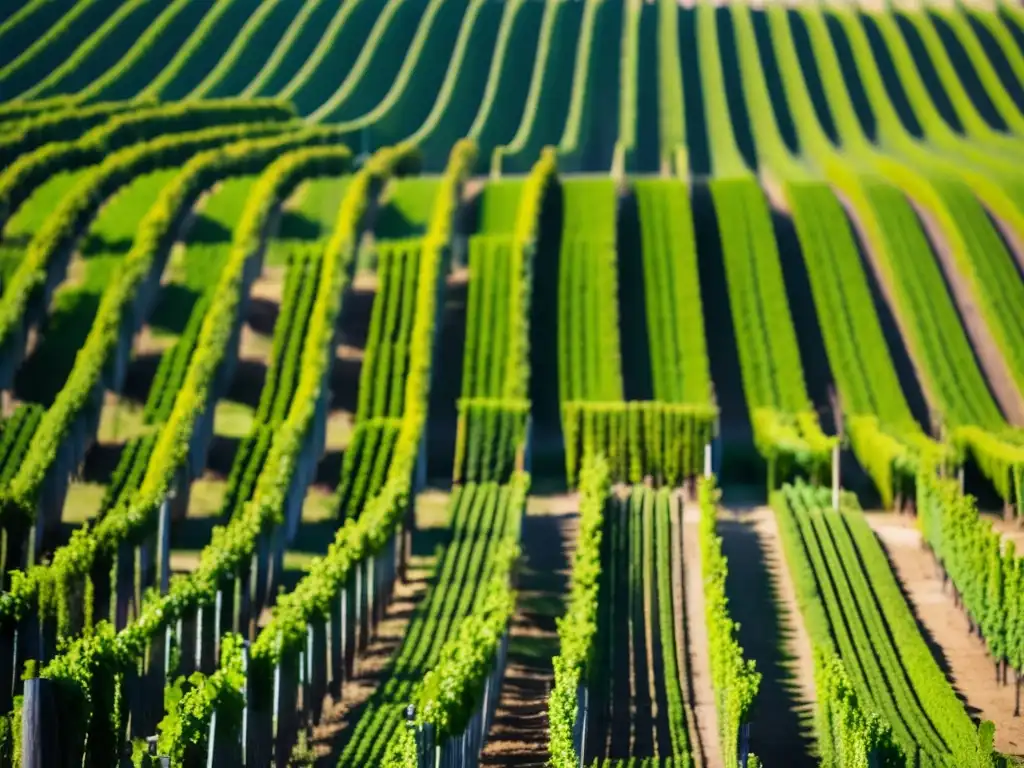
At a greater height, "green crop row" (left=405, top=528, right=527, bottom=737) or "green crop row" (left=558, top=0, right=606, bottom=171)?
"green crop row" (left=558, top=0, right=606, bottom=171)

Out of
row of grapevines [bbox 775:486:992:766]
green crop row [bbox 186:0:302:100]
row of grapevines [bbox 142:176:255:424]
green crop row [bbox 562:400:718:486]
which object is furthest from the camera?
green crop row [bbox 186:0:302:100]

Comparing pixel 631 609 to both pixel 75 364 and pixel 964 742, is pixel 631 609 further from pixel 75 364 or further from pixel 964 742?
pixel 75 364

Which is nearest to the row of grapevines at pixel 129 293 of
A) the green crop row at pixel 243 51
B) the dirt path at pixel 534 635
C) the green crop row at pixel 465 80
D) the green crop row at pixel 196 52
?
the dirt path at pixel 534 635

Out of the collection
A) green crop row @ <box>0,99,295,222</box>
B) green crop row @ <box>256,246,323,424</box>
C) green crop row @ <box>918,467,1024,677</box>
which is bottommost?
green crop row @ <box>918,467,1024,677</box>

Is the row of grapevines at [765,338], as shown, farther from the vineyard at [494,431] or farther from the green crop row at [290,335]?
the green crop row at [290,335]

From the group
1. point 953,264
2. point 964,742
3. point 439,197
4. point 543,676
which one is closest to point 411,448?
point 543,676

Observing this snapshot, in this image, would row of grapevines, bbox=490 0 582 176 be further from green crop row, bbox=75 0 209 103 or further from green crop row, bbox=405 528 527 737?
green crop row, bbox=405 528 527 737

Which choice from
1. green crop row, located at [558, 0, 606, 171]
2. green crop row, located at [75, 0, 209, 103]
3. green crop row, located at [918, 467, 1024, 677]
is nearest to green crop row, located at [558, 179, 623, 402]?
green crop row, located at [918, 467, 1024, 677]
